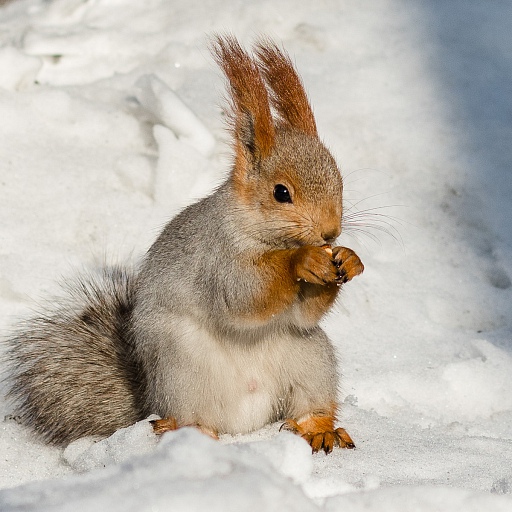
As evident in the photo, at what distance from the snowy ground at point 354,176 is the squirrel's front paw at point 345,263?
33cm

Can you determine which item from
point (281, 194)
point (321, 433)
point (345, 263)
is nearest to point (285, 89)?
point (281, 194)

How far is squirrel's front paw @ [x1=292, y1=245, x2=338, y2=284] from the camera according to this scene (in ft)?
7.01

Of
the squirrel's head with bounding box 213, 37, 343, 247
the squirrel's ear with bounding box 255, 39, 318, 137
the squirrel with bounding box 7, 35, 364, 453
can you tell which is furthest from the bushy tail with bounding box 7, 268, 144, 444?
the squirrel's ear with bounding box 255, 39, 318, 137

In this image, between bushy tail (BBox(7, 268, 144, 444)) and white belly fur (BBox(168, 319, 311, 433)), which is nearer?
white belly fur (BBox(168, 319, 311, 433))

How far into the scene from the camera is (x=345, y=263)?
2.17m

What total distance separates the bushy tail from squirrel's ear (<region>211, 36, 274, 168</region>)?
0.63 m

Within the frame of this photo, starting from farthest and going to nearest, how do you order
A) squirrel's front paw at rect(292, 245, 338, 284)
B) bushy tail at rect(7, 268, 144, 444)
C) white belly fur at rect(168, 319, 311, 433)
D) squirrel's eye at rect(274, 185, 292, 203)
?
bushy tail at rect(7, 268, 144, 444) < white belly fur at rect(168, 319, 311, 433) < squirrel's eye at rect(274, 185, 292, 203) < squirrel's front paw at rect(292, 245, 338, 284)

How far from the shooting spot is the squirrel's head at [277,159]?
7.29ft

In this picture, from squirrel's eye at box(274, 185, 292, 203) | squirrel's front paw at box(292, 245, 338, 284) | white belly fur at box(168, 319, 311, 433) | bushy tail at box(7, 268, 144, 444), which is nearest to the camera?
squirrel's front paw at box(292, 245, 338, 284)

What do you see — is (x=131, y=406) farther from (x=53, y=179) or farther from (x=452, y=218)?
(x=452, y=218)

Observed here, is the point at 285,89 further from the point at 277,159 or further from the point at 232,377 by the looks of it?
the point at 232,377

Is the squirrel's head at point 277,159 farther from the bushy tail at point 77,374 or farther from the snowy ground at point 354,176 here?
the bushy tail at point 77,374

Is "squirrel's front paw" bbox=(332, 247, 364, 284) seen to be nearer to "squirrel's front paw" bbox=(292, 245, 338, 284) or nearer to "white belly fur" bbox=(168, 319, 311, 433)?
"squirrel's front paw" bbox=(292, 245, 338, 284)

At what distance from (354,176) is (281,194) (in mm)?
1746
